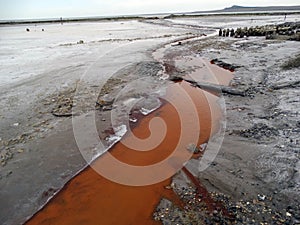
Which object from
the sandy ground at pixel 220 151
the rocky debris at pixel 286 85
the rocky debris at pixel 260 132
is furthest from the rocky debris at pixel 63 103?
the rocky debris at pixel 286 85

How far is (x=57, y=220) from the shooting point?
14.9ft

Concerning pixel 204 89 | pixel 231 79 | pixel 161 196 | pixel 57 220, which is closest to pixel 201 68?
pixel 231 79

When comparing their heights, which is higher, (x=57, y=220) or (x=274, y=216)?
(x=274, y=216)

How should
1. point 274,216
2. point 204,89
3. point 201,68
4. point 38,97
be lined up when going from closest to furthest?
point 274,216, point 38,97, point 204,89, point 201,68

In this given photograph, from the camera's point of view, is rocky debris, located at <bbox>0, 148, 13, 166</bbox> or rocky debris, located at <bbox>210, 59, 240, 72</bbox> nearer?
rocky debris, located at <bbox>0, 148, 13, 166</bbox>

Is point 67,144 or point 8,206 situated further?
point 67,144

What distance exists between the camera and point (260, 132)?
22.5 ft

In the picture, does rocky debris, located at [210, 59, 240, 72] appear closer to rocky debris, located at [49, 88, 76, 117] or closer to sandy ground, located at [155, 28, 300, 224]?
sandy ground, located at [155, 28, 300, 224]

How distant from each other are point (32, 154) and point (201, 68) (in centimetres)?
1044

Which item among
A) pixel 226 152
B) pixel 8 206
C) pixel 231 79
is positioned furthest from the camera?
pixel 231 79

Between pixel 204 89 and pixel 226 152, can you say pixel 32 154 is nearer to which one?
pixel 226 152

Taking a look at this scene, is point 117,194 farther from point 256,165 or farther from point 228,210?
point 256,165

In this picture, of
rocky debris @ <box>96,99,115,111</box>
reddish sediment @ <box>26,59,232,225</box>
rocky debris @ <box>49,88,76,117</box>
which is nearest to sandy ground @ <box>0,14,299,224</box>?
rocky debris @ <box>49,88,76,117</box>

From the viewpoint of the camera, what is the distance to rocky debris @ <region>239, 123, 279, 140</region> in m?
6.66
